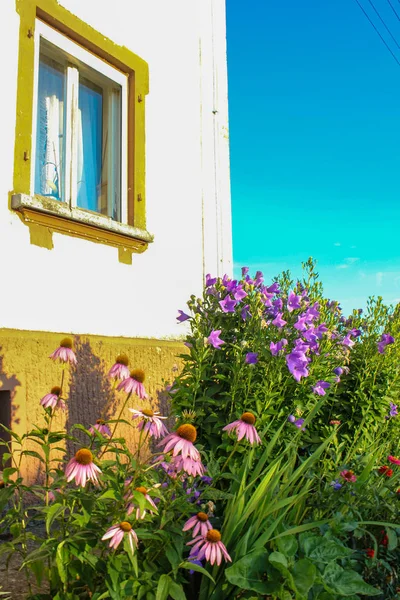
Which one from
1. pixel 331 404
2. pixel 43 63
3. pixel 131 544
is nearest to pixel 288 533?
pixel 131 544

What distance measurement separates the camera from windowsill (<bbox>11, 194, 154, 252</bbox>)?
3.74 meters

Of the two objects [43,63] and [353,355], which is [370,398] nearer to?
[353,355]

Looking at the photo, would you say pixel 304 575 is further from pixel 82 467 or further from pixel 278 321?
pixel 278 321

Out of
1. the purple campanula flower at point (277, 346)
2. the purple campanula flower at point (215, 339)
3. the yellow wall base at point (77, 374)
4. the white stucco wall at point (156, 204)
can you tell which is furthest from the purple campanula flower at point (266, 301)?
the white stucco wall at point (156, 204)

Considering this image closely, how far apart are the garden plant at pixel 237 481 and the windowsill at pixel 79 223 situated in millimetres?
1160

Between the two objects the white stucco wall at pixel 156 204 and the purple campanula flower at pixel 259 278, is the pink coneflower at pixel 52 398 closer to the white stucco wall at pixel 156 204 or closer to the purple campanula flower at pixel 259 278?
the white stucco wall at pixel 156 204

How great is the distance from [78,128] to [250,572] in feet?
11.9

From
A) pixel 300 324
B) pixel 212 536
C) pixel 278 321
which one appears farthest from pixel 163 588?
pixel 300 324

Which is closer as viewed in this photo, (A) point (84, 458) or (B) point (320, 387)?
(A) point (84, 458)

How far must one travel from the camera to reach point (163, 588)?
5.82ft

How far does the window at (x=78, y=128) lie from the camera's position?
4.18 metres

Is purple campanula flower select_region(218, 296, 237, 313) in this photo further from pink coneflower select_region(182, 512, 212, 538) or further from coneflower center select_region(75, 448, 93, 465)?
coneflower center select_region(75, 448, 93, 465)

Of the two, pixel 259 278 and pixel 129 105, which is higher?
pixel 129 105

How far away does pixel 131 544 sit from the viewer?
164 cm
